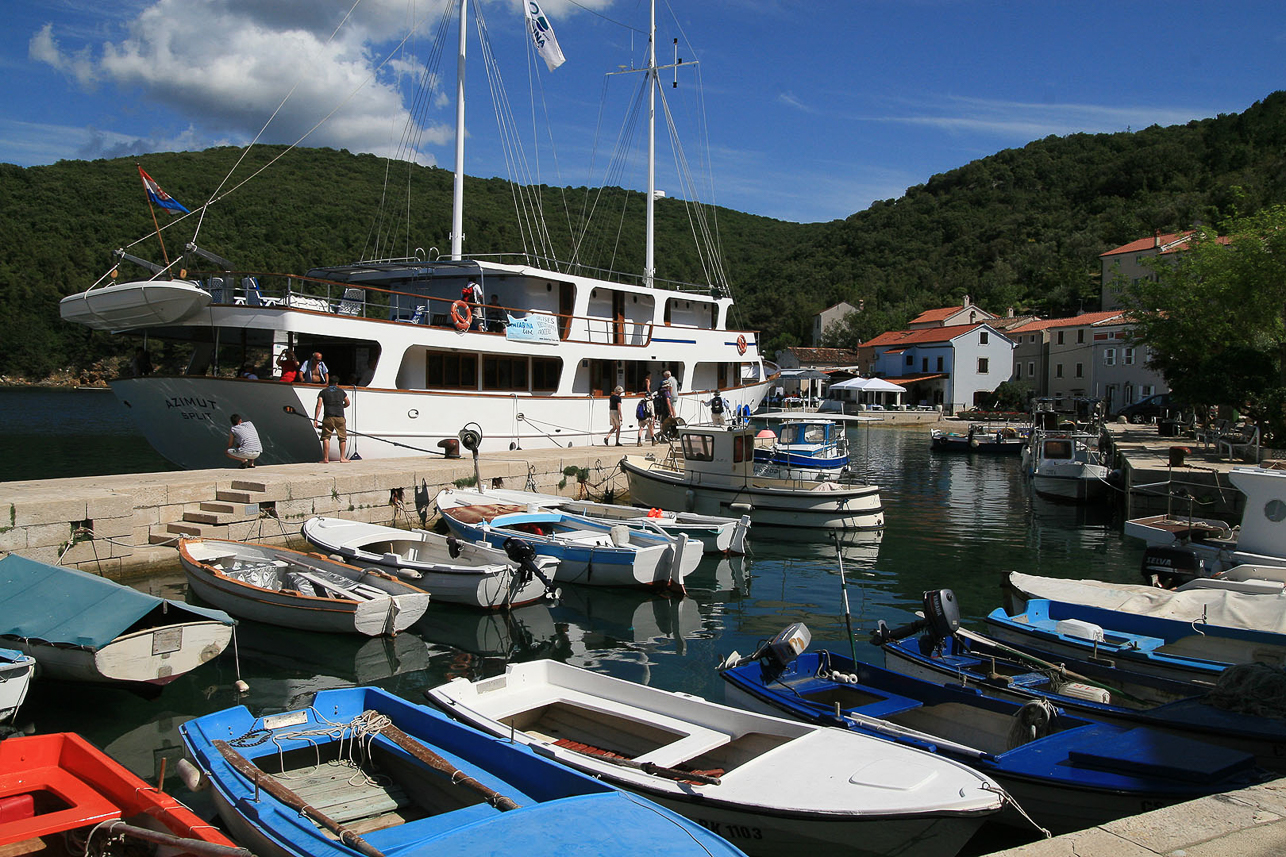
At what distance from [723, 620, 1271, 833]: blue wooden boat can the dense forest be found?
5252cm

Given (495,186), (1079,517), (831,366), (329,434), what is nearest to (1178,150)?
(831,366)

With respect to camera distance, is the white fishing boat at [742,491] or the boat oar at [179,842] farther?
the white fishing boat at [742,491]

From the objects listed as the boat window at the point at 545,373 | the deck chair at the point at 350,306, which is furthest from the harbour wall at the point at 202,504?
the boat window at the point at 545,373

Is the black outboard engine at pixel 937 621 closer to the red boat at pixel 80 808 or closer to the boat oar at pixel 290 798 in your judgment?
the boat oar at pixel 290 798

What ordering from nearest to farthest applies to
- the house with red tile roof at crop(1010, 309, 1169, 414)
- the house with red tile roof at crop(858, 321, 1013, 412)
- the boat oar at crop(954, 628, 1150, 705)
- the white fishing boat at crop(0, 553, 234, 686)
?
the boat oar at crop(954, 628, 1150, 705) < the white fishing boat at crop(0, 553, 234, 686) < the house with red tile roof at crop(1010, 309, 1169, 414) < the house with red tile roof at crop(858, 321, 1013, 412)

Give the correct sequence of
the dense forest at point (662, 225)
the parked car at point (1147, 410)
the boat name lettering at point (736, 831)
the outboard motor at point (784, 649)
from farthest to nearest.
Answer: the dense forest at point (662, 225)
the parked car at point (1147, 410)
the outboard motor at point (784, 649)
the boat name lettering at point (736, 831)

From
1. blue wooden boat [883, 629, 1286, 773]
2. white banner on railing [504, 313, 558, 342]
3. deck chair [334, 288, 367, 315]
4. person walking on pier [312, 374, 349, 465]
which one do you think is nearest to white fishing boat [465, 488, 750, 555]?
person walking on pier [312, 374, 349, 465]

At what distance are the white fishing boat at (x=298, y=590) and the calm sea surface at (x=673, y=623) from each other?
1.07 ft

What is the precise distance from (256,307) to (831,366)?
61.8 m

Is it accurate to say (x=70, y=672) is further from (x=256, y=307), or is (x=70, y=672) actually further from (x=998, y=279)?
(x=998, y=279)

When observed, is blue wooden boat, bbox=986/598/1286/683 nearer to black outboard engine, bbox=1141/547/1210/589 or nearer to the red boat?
black outboard engine, bbox=1141/547/1210/589

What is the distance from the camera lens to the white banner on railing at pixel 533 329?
22781mm

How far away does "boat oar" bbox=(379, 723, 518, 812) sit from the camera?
4766 millimetres

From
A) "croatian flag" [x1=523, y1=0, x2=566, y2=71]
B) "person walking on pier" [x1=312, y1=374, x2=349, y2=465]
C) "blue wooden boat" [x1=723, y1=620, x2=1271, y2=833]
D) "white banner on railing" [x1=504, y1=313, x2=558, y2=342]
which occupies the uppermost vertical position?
"croatian flag" [x1=523, y1=0, x2=566, y2=71]
